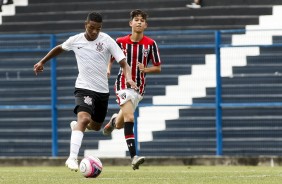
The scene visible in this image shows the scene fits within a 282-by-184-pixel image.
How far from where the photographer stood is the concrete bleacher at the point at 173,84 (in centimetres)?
1869

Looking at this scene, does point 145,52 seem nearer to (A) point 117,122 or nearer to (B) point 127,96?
(B) point 127,96

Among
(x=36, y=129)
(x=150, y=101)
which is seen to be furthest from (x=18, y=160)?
(x=150, y=101)

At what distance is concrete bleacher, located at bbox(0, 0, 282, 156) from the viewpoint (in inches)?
736

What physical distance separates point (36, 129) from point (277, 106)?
4390 mm

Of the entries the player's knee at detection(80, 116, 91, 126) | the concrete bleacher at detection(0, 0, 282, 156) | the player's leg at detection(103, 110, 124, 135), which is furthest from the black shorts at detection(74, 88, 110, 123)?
the concrete bleacher at detection(0, 0, 282, 156)

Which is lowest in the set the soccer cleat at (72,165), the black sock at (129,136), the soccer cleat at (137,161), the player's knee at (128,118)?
the soccer cleat at (137,161)

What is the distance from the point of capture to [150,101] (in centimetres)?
1920

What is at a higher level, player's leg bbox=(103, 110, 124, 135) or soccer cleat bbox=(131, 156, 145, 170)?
player's leg bbox=(103, 110, 124, 135)

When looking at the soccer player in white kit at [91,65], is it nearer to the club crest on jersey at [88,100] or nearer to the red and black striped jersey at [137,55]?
the club crest on jersey at [88,100]

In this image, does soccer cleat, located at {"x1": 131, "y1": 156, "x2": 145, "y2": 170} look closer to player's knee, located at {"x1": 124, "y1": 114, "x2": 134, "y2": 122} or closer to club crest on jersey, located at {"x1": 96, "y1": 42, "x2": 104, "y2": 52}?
player's knee, located at {"x1": 124, "y1": 114, "x2": 134, "y2": 122}

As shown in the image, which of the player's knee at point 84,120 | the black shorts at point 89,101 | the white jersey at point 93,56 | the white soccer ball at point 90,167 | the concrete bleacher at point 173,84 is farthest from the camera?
the concrete bleacher at point 173,84

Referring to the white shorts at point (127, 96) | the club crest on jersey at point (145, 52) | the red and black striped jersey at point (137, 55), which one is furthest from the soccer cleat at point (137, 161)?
the club crest on jersey at point (145, 52)

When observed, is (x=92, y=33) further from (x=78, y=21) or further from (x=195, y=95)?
(x=78, y=21)

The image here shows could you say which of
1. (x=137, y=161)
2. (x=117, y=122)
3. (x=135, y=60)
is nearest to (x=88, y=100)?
(x=137, y=161)
